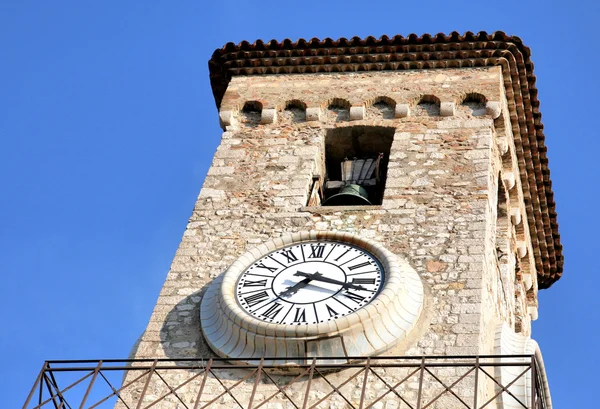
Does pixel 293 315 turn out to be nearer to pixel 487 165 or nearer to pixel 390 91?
pixel 487 165

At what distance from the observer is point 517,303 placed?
50.3 ft

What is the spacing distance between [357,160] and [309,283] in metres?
2.84

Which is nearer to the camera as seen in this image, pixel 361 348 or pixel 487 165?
pixel 361 348

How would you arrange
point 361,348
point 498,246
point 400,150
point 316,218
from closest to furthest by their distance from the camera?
point 361,348 → point 316,218 → point 400,150 → point 498,246

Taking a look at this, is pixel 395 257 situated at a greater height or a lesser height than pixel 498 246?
lesser

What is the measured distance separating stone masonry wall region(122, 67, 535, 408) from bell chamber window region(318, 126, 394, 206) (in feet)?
0.42

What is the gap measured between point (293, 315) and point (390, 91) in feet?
13.3

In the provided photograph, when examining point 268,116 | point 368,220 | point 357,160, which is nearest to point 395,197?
point 368,220

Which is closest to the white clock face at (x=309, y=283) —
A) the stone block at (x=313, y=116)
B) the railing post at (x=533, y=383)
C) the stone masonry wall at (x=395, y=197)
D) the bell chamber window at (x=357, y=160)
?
the stone masonry wall at (x=395, y=197)

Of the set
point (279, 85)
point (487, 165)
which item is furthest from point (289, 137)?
point (487, 165)

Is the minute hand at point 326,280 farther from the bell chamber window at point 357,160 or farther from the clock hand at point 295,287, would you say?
the bell chamber window at point 357,160

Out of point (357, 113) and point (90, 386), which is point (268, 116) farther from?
point (90, 386)

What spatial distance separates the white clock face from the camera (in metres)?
11.2

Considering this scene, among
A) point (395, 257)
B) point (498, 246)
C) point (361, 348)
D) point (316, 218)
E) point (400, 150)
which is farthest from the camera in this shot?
point (498, 246)
